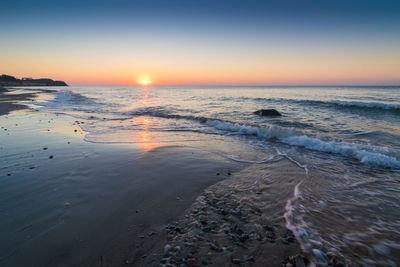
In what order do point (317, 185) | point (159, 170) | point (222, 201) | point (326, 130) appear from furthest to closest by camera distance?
point (326, 130) → point (159, 170) → point (317, 185) → point (222, 201)

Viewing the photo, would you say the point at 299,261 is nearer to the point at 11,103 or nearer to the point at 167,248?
the point at 167,248

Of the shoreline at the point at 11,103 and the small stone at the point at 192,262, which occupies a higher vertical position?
the shoreline at the point at 11,103

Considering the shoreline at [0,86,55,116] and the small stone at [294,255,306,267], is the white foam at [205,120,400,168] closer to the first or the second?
the small stone at [294,255,306,267]

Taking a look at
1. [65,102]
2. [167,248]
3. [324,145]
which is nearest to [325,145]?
[324,145]

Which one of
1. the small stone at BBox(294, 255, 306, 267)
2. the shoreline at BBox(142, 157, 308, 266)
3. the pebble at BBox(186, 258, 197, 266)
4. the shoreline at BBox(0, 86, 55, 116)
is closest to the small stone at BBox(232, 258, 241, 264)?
the shoreline at BBox(142, 157, 308, 266)

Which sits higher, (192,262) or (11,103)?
(11,103)

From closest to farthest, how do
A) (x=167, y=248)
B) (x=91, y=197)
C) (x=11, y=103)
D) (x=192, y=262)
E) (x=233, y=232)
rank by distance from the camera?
(x=192, y=262)
(x=167, y=248)
(x=233, y=232)
(x=91, y=197)
(x=11, y=103)

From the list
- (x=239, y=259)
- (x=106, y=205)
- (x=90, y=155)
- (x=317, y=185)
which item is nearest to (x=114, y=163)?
(x=90, y=155)

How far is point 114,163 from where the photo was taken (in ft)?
18.9

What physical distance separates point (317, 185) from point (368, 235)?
1710 millimetres

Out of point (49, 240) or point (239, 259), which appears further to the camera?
point (49, 240)

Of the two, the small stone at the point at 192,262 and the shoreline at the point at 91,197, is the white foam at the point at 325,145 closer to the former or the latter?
the shoreline at the point at 91,197

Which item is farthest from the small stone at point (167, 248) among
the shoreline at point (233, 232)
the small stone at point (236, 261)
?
the small stone at point (236, 261)

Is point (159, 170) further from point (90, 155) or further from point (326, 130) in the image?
point (326, 130)
